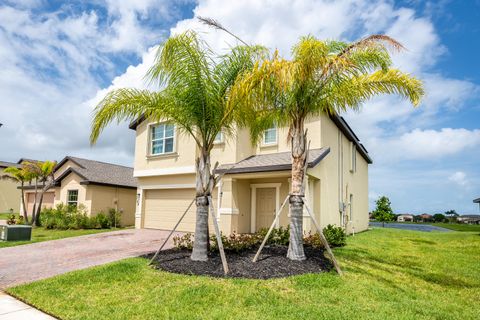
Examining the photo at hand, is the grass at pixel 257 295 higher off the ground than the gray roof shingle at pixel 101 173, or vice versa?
the gray roof shingle at pixel 101 173

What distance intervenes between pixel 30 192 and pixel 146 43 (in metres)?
25.4

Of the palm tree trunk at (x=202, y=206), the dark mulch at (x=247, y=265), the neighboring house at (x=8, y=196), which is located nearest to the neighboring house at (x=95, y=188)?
the dark mulch at (x=247, y=265)

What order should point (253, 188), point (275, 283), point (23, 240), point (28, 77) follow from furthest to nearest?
point (253, 188)
point (23, 240)
point (28, 77)
point (275, 283)

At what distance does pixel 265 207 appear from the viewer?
50.8ft

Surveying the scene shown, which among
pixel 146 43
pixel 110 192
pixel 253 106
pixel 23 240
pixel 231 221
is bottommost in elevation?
pixel 23 240

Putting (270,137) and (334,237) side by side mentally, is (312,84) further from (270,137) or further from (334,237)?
(270,137)

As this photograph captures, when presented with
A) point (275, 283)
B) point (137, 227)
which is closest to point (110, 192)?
point (137, 227)

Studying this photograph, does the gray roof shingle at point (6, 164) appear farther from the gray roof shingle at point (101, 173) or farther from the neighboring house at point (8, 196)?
the gray roof shingle at point (101, 173)

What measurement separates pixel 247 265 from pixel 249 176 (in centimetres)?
650

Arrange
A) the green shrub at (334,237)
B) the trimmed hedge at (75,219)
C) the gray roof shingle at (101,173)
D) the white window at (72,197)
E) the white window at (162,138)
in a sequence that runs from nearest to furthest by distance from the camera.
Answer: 1. the green shrub at (334,237)
2. the white window at (162,138)
3. the trimmed hedge at (75,219)
4. the gray roof shingle at (101,173)
5. the white window at (72,197)

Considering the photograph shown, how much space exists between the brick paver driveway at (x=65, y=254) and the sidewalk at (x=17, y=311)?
1278 millimetres

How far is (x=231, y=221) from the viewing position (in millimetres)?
14523

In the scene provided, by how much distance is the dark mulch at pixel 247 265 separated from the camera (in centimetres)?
743

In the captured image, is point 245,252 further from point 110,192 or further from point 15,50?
point 110,192
